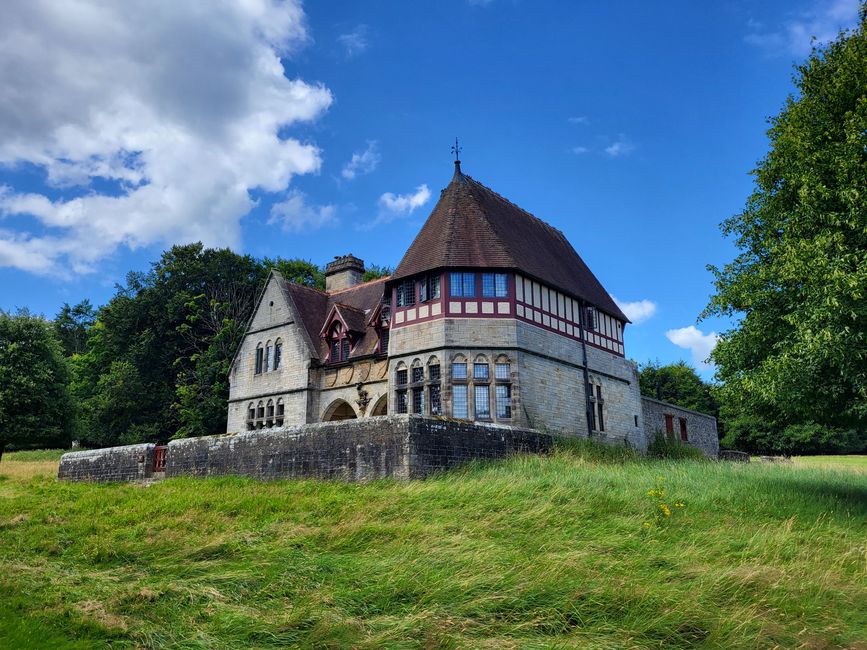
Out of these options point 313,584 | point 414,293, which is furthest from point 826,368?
point 414,293

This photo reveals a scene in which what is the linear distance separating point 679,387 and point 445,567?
52.5m

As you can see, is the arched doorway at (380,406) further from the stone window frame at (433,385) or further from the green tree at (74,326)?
the green tree at (74,326)

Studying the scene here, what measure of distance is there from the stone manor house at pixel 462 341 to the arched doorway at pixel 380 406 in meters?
0.05

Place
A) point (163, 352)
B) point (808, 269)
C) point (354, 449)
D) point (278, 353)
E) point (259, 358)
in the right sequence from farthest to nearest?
point (163, 352)
point (259, 358)
point (278, 353)
point (354, 449)
point (808, 269)

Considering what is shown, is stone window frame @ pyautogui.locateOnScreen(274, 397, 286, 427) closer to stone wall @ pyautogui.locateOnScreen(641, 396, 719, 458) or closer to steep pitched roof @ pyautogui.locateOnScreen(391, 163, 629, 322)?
steep pitched roof @ pyautogui.locateOnScreen(391, 163, 629, 322)

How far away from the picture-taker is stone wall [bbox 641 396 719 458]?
103 ft

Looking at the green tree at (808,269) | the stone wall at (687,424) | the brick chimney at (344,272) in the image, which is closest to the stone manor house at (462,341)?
the stone wall at (687,424)

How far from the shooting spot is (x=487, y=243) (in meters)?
23.5

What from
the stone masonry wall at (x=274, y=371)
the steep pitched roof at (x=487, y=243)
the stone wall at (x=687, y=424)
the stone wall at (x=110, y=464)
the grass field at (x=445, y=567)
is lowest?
the grass field at (x=445, y=567)

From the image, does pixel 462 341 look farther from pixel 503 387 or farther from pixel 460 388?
pixel 503 387

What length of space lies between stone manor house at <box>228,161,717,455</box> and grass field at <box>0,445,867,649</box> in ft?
23.9

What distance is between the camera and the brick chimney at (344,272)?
33750mm

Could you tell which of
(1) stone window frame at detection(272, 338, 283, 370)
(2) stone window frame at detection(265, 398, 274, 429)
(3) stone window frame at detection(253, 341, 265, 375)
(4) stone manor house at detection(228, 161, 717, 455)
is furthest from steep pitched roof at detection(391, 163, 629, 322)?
(3) stone window frame at detection(253, 341, 265, 375)

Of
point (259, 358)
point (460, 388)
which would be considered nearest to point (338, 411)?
point (259, 358)
